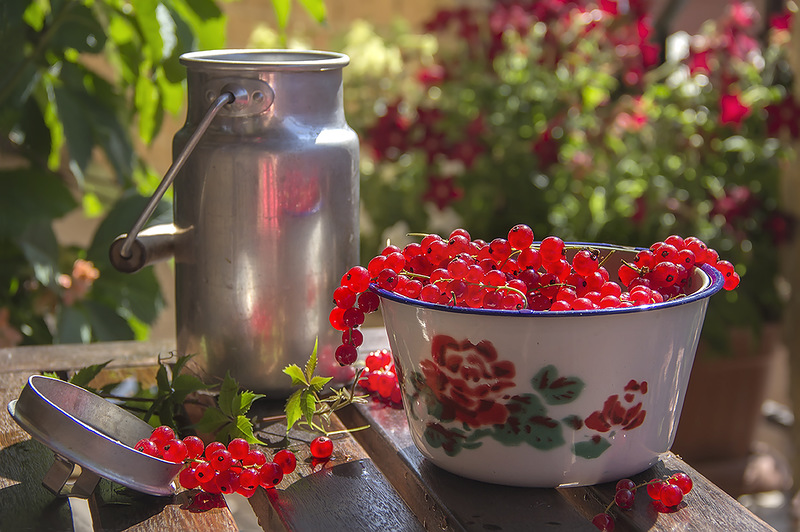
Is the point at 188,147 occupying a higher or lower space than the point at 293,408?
higher

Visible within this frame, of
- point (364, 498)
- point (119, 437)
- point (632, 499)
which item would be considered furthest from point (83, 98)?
point (632, 499)

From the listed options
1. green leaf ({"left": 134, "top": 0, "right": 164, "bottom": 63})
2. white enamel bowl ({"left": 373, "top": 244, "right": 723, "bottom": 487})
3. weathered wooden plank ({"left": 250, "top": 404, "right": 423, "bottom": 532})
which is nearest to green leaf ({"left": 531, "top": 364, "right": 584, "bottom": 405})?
white enamel bowl ({"left": 373, "top": 244, "right": 723, "bottom": 487})

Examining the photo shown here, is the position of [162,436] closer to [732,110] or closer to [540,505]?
[540,505]

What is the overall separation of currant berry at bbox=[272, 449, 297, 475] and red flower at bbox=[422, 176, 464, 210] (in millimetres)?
1223

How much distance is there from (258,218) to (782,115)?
1.27m

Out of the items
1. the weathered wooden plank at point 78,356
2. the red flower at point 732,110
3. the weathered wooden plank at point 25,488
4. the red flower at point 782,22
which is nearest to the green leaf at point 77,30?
the weathered wooden plank at point 78,356

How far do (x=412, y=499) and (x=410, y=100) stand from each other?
1569 millimetres

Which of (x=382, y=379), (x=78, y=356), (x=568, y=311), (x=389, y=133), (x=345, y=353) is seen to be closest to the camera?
(x=568, y=311)

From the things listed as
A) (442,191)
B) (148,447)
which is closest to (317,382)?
(148,447)

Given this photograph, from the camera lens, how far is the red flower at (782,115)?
160 cm

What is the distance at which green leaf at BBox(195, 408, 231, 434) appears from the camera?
609 millimetres

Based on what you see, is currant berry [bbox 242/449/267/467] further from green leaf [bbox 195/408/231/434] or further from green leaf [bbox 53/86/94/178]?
green leaf [bbox 53/86/94/178]

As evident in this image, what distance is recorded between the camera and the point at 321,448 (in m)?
0.61

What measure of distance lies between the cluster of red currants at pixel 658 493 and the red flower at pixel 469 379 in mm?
83
